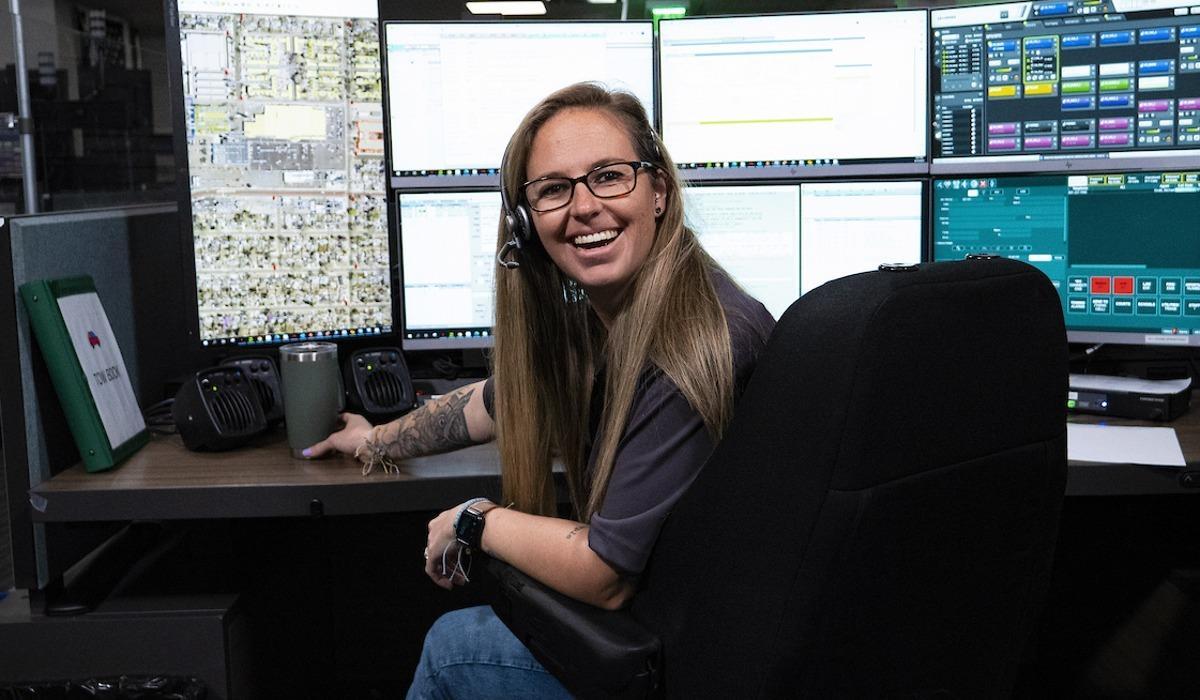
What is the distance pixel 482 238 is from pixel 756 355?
784 millimetres

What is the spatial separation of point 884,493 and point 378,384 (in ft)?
3.40

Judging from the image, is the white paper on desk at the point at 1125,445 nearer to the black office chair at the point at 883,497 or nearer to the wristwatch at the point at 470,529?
the black office chair at the point at 883,497

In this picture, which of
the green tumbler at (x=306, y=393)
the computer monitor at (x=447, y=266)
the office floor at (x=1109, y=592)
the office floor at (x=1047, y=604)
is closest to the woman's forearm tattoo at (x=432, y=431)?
the green tumbler at (x=306, y=393)

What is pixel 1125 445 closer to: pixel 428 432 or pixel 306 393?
pixel 428 432

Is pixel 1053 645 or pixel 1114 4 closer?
pixel 1114 4

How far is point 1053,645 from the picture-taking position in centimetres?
208

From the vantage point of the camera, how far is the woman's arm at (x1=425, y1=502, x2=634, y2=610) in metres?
1.01

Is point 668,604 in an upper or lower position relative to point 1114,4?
lower

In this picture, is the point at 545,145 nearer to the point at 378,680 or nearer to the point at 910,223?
the point at 910,223

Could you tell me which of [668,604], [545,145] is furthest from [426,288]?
[668,604]

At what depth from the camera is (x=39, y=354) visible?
1367 mm

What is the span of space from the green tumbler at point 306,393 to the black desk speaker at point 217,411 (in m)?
0.10

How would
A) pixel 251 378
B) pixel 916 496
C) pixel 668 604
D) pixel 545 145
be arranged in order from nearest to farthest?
pixel 916 496 → pixel 668 604 → pixel 545 145 → pixel 251 378

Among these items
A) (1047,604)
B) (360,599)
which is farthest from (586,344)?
(1047,604)
